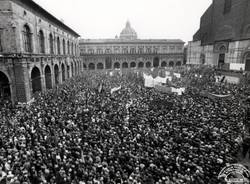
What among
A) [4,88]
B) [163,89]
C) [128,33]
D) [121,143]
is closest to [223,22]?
[163,89]

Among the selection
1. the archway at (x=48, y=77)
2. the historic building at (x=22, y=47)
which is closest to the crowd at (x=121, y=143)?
the historic building at (x=22, y=47)

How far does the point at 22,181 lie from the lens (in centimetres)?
612

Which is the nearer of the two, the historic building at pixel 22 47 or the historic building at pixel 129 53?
the historic building at pixel 22 47

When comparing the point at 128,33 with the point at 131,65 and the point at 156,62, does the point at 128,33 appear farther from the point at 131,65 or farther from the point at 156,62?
the point at 156,62

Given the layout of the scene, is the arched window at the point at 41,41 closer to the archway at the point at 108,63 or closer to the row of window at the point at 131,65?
the row of window at the point at 131,65

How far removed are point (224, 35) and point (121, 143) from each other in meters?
33.8

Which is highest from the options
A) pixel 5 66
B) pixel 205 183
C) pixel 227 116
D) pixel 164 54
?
pixel 164 54

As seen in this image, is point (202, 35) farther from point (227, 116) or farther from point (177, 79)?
point (227, 116)

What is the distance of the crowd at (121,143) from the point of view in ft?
21.2

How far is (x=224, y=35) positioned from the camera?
3266 centimetres

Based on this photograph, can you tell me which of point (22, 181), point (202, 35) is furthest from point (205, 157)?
point (202, 35)

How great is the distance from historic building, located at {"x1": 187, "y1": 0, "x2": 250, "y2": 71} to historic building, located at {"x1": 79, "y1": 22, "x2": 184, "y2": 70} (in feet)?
52.9

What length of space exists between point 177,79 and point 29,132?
77.3 ft

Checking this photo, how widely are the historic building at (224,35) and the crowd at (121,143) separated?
19.4 m
